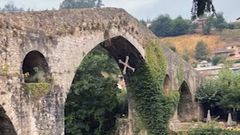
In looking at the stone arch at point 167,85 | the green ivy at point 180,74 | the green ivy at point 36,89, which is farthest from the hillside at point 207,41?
the green ivy at point 36,89

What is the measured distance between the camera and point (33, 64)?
13.9 metres

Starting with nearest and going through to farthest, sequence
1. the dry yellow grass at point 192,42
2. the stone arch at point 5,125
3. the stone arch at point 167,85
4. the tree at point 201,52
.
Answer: the stone arch at point 5,125 < the stone arch at point 167,85 < the tree at point 201,52 < the dry yellow grass at point 192,42

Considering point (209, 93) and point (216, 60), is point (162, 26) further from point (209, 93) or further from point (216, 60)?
point (209, 93)

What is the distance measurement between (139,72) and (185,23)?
173 ft

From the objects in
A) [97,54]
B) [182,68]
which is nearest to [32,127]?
[97,54]

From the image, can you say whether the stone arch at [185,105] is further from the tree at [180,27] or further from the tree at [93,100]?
the tree at [180,27]

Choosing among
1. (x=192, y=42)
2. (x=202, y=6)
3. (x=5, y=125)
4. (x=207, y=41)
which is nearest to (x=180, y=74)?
(x=5, y=125)

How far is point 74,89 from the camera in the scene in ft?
74.4

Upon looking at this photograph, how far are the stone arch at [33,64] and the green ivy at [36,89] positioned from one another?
42cm

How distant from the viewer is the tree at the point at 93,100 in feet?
74.5

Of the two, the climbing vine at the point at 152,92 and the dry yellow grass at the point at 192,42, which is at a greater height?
the dry yellow grass at the point at 192,42

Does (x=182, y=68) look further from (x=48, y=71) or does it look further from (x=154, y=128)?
(x=48, y=71)

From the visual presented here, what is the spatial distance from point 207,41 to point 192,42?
2.06 meters

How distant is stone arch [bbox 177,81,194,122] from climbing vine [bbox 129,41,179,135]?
5.08 metres
